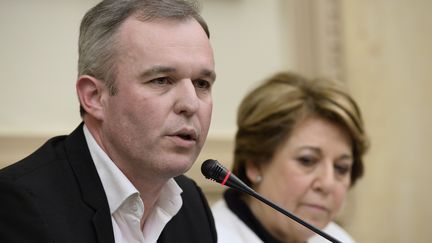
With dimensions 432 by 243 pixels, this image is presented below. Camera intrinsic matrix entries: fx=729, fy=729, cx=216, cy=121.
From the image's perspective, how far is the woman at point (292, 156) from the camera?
2.46m

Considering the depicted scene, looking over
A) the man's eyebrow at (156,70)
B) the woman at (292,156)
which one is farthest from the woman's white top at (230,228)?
the man's eyebrow at (156,70)

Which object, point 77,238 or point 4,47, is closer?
point 77,238

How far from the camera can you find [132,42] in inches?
60.4

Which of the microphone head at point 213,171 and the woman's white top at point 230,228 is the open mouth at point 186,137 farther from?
the woman's white top at point 230,228

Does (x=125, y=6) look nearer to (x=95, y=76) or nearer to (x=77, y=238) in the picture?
(x=95, y=76)

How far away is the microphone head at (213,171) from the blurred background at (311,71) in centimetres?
133

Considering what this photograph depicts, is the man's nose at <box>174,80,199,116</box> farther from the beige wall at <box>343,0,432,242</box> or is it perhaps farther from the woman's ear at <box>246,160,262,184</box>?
the beige wall at <box>343,0,432,242</box>

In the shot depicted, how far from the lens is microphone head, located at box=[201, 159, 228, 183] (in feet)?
5.14

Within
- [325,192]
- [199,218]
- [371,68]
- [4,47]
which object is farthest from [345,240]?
[4,47]

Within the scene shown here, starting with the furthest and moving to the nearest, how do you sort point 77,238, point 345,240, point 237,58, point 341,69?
point 341,69 → point 237,58 → point 345,240 → point 77,238

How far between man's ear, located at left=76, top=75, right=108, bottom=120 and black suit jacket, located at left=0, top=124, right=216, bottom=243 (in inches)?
3.2

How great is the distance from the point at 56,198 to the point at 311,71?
2.11 metres

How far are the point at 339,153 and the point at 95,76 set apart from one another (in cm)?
118

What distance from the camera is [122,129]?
1533mm
